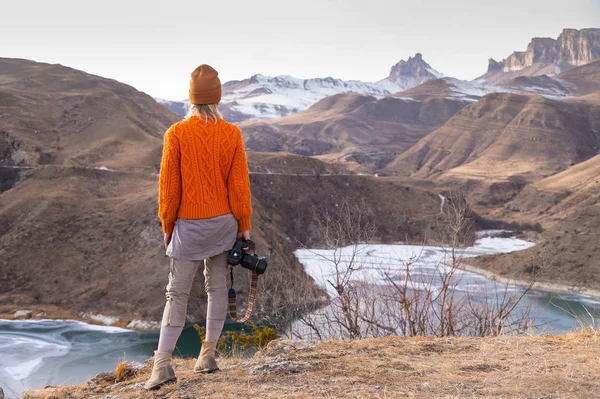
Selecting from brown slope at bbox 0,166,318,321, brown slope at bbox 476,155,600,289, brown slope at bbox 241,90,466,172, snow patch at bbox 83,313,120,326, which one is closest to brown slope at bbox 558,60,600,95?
brown slope at bbox 241,90,466,172

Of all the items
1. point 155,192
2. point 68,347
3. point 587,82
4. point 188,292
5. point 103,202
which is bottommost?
point 68,347

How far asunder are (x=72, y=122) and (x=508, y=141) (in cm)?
8174

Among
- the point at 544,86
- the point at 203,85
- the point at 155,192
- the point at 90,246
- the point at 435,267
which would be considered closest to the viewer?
the point at 203,85

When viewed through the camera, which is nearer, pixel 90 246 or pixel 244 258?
pixel 244 258

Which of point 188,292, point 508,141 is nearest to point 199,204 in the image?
point 188,292

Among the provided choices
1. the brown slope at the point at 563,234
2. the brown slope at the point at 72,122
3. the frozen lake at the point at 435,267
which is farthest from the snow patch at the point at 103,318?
the brown slope at the point at 563,234

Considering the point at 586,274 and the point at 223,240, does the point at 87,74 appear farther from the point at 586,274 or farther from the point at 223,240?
the point at 223,240

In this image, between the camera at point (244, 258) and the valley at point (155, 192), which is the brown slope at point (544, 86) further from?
the camera at point (244, 258)

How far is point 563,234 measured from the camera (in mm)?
45406

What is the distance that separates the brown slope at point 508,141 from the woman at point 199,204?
88.3 meters

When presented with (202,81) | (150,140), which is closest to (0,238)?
(150,140)

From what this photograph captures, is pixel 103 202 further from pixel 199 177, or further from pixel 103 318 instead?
pixel 199 177

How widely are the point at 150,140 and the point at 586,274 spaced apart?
40.0 meters

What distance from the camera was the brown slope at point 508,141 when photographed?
97125 millimetres
